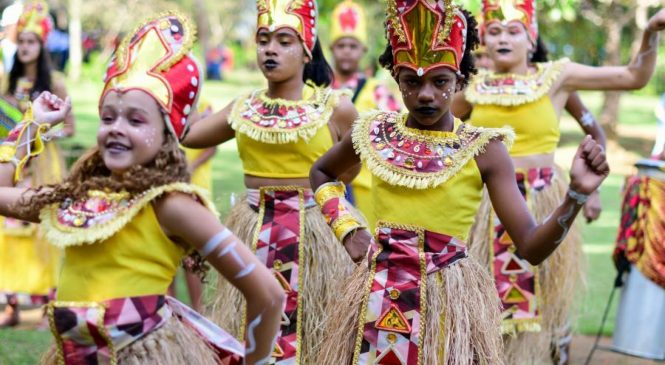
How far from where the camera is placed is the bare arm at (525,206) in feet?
10.7

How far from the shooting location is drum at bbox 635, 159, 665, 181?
19.8 feet

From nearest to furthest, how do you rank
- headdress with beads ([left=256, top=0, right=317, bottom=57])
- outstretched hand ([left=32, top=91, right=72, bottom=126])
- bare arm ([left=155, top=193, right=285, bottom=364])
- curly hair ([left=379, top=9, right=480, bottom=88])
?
bare arm ([left=155, top=193, right=285, bottom=364]) < outstretched hand ([left=32, top=91, right=72, bottom=126]) < curly hair ([left=379, top=9, right=480, bottom=88]) < headdress with beads ([left=256, top=0, right=317, bottom=57])

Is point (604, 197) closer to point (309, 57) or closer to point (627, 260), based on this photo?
point (627, 260)

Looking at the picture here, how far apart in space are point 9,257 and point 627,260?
168 inches

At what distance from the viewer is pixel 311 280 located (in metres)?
5.23

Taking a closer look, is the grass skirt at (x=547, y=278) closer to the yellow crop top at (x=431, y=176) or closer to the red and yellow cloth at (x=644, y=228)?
the red and yellow cloth at (x=644, y=228)

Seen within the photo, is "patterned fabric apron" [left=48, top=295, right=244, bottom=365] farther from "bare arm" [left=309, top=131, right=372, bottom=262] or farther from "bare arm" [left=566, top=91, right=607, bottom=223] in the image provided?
"bare arm" [left=566, top=91, right=607, bottom=223]

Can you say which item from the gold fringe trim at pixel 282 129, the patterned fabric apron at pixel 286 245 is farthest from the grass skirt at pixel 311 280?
the gold fringe trim at pixel 282 129

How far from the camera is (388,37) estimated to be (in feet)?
13.8

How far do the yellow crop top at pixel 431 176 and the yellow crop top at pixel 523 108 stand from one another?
2083 millimetres

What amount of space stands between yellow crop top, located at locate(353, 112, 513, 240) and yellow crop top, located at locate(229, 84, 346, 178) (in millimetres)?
1136

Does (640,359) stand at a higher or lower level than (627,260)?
lower

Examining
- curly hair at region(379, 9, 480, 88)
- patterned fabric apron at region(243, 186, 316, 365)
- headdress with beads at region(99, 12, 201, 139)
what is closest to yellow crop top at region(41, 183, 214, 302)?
headdress with beads at region(99, 12, 201, 139)

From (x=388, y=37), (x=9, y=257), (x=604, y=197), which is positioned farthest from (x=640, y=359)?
(x=604, y=197)
